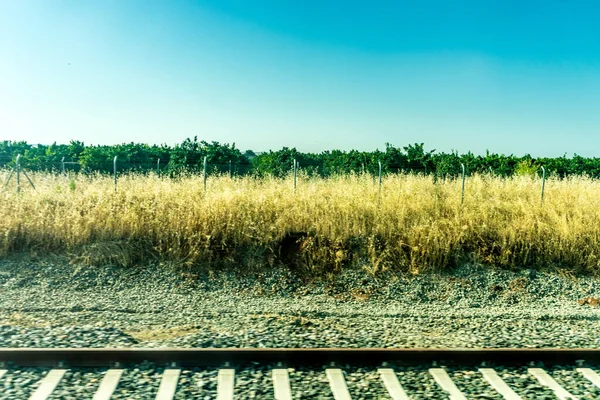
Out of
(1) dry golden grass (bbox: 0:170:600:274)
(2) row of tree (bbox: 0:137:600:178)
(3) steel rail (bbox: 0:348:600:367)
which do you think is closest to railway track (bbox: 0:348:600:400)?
(3) steel rail (bbox: 0:348:600:367)

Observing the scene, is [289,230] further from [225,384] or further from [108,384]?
[108,384]

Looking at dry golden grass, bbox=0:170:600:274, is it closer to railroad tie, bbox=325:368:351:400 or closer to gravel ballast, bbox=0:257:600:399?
gravel ballast, bbox=0:257:600:399

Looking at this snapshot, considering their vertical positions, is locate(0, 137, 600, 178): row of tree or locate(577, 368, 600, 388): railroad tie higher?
locate(0, 137, 600, 178): row of tree

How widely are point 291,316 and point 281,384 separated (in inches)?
97.0

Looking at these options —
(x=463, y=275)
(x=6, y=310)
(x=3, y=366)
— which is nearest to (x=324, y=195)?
(x=463, y=275)

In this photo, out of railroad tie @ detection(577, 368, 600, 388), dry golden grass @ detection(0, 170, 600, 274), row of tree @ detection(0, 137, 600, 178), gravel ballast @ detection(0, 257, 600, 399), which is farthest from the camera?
row of tree @ detection(0, 137, 600, 178)

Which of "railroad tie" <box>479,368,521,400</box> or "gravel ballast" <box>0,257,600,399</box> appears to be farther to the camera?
"gravel ballast" <box>0,257,600,399</box>

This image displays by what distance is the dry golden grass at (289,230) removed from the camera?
9500 mm

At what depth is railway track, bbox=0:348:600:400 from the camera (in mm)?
4707

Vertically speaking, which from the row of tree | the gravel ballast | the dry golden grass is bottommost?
the gravel ballast

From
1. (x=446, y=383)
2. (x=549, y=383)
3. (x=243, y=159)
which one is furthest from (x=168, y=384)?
(x=243, y=159)

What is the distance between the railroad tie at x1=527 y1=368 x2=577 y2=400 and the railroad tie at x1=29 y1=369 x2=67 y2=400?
4.79 meters

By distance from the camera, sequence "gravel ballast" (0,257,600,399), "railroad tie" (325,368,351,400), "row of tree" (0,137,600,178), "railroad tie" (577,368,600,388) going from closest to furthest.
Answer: "railroad tie" (325,368,351,400)
"gravel ballast" (0,257,600,399)
"railroad tie" (577,368,600,388)
"row of tree" (0,137,600,178)

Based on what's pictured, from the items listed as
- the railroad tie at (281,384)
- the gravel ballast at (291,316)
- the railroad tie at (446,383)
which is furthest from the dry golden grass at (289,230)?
the railroad tie at (281,384)
